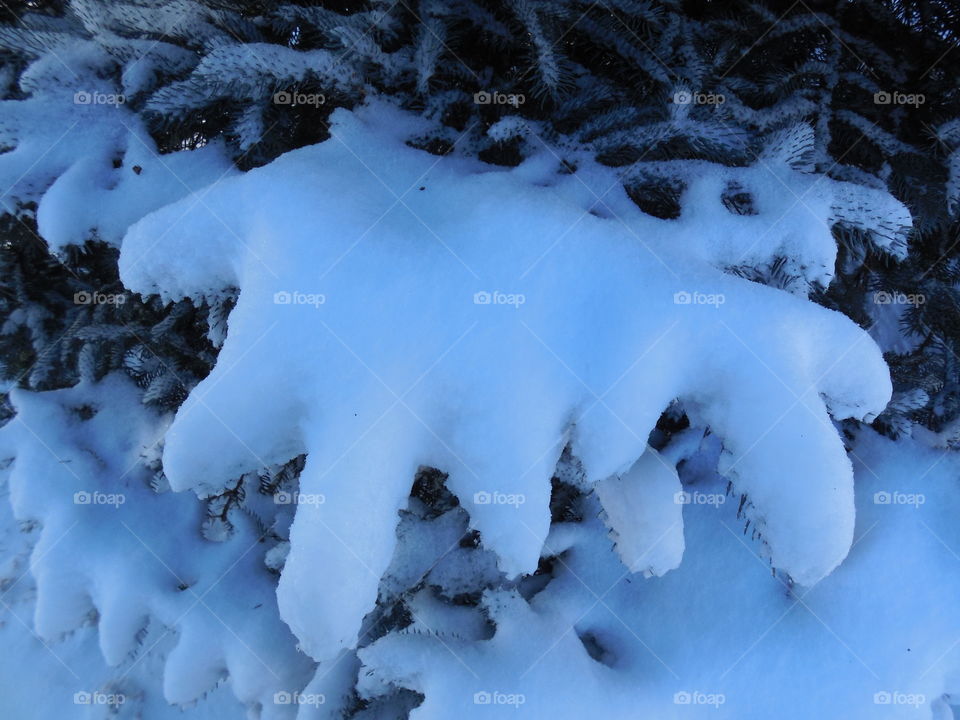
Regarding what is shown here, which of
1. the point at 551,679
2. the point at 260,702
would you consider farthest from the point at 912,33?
the point at 260,702

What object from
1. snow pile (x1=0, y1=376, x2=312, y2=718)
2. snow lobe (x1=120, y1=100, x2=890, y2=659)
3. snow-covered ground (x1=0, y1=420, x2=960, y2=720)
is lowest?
snow pile (x1=0, y1=376, x2=312, y2=718)

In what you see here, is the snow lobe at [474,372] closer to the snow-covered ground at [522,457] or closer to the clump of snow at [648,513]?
the snow-covered ground at [522,457]

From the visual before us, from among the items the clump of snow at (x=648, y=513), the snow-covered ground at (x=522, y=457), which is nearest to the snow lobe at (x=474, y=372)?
the snow-covered ground at (x=522, y=457)

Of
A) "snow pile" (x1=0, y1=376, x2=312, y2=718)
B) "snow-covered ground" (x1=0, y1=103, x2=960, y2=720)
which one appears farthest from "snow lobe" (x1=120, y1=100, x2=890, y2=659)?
"snow pile" (x1=0, y1=376, x2=312, y2=718)

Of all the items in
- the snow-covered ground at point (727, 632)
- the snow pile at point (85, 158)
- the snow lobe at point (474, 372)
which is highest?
the snow lobe at point (474, 372)

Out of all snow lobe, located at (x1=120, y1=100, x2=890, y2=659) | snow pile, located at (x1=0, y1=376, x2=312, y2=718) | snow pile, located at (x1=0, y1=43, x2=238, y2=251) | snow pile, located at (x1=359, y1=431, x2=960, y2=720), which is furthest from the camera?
snow pile, located at (x1=0, y1=376, x2=312, y2=718)

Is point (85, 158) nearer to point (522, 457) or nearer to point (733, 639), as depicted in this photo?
point (522, 457)

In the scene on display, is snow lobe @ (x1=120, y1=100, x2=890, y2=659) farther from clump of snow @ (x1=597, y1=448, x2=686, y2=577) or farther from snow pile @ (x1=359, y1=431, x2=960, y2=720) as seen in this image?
snow pile @ (x1=359, y1=431, x2=960, y2=720)

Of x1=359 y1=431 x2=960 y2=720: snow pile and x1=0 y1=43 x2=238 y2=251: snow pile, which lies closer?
x1=0 y1=43 x2=238 y2=251: snow pile
